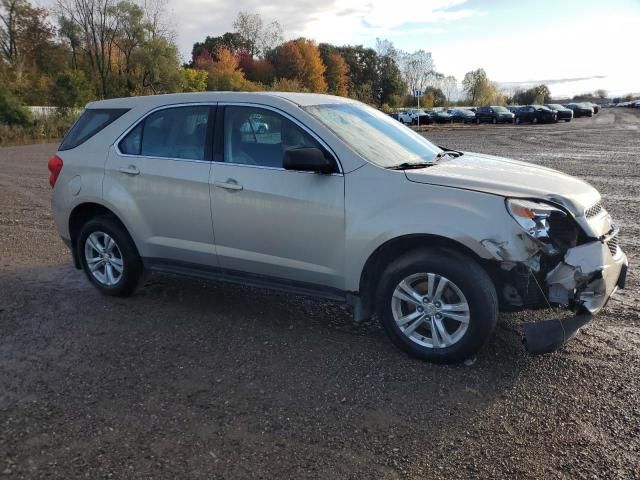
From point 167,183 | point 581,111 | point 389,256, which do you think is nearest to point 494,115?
point 581,111

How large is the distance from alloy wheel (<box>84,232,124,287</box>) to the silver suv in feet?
0.05

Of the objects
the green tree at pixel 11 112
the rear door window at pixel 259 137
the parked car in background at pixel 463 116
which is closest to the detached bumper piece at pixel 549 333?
the rear door window at pixel 259 137

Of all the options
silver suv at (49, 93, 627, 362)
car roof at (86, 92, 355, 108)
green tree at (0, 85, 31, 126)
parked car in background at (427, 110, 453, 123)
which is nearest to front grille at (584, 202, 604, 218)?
silver suv at (49, 93, 627, 362)

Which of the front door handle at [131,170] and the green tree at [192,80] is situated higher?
the green tree at [192,80]

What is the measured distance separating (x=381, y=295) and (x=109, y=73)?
2327 inches

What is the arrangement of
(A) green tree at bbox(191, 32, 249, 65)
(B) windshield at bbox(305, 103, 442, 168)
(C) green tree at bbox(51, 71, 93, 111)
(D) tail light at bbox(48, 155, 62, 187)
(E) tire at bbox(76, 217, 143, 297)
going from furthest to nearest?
(A) green tree at bbox(191, 32, 249, 65) → (C) green tree at bbox(51, 71, 93, 111) → (D) tail light at bbox(48, 155, 62, 187) → (E) tire at bbox(76, 217, 143, 297) → (B) windshield at bbox(305, 103, 442, 168)

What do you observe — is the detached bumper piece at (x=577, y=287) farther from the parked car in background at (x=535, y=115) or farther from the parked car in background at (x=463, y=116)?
the parked car in background at (x=463, y=116)

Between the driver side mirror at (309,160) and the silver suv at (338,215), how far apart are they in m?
0.01

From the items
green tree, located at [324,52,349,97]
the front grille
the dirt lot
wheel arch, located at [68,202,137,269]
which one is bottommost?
the dirt lot

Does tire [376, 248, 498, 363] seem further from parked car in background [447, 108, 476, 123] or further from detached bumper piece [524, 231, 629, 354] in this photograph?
parked car in background [447, 108, 476, 123]

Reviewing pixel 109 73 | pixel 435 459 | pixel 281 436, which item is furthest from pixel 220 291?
pixel 109 73

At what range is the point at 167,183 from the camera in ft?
15.5

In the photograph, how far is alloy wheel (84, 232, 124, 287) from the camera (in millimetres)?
5266

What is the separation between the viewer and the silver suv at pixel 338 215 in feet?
11.8
